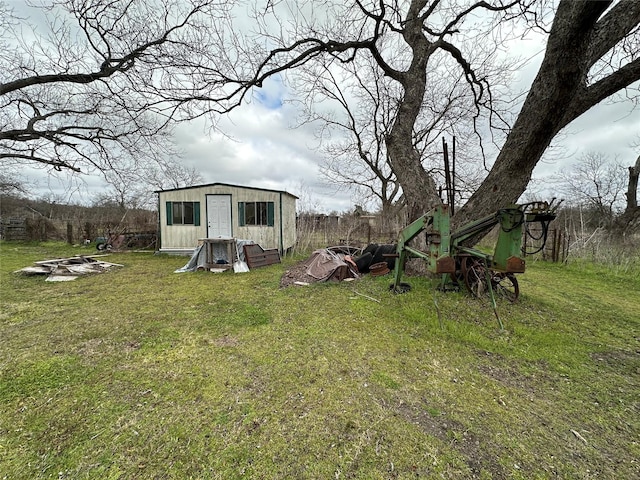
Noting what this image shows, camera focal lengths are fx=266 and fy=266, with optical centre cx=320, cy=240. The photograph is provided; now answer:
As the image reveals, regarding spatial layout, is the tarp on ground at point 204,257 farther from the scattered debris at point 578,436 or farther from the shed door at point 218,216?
the scattered debris at point 578,436

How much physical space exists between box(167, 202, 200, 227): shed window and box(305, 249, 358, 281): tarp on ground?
19.5ft

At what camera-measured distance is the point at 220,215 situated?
998 centimetres

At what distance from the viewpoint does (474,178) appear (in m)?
13.0

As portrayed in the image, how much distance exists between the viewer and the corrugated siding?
986cm

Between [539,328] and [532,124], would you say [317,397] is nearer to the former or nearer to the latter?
[539,328]

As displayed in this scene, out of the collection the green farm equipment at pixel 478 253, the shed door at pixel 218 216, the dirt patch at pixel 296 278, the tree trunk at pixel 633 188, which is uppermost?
the tree trunk at pixel 633 188

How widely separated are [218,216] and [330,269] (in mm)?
6056

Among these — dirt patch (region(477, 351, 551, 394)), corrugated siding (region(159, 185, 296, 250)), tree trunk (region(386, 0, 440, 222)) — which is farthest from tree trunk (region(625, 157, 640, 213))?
dirt patch (region(477, 351, 551, 394))

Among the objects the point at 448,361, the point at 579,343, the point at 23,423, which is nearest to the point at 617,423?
the point at 448,361

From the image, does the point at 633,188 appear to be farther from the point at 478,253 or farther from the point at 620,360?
the point at 620,360

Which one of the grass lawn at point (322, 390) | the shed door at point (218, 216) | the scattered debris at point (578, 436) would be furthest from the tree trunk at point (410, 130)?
the shed door at point (218, 216)

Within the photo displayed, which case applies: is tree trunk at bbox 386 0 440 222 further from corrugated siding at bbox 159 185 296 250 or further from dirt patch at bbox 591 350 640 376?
corrugated siding at bbox 159 185 296 250

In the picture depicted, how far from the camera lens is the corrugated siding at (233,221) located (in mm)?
9859

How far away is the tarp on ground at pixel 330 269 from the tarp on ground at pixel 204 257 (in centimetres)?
254
